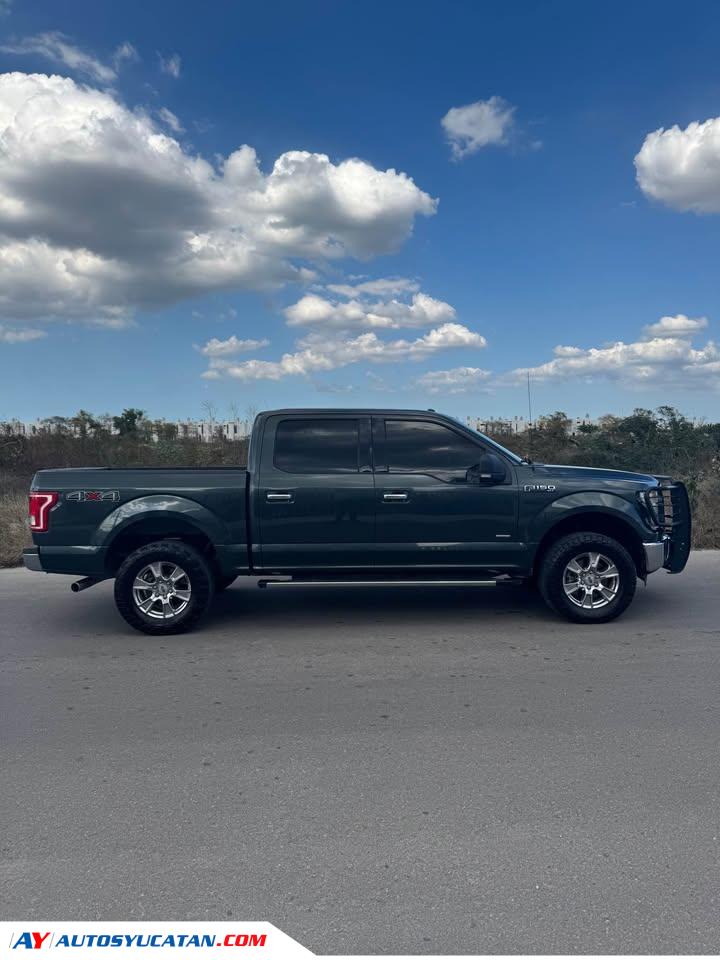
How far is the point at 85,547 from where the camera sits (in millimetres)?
5938

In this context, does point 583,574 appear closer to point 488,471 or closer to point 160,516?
point 488,471

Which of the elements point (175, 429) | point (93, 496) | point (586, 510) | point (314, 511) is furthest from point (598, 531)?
point (175, 429)

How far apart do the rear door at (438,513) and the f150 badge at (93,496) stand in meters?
2.29

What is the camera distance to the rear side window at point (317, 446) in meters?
6.17

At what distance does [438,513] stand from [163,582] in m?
2.49

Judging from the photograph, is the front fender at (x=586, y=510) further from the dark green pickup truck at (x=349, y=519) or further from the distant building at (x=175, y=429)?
the distant building at (x=175, y=429)

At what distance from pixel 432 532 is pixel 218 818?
346 cm

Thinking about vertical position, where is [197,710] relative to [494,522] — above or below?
below

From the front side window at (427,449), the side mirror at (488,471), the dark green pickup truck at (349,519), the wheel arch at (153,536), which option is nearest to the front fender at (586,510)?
the dark green pickup truck at (349,519)

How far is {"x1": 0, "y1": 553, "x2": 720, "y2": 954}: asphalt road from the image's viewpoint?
8.08ft

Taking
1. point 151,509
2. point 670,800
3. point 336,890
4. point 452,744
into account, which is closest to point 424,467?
point 151,509

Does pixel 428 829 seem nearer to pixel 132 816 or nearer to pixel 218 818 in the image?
pixel 218 818

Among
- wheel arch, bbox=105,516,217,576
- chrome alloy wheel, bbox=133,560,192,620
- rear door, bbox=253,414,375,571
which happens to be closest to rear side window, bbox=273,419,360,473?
rear door, bbox=253,414,375,571

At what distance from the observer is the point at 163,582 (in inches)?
235
